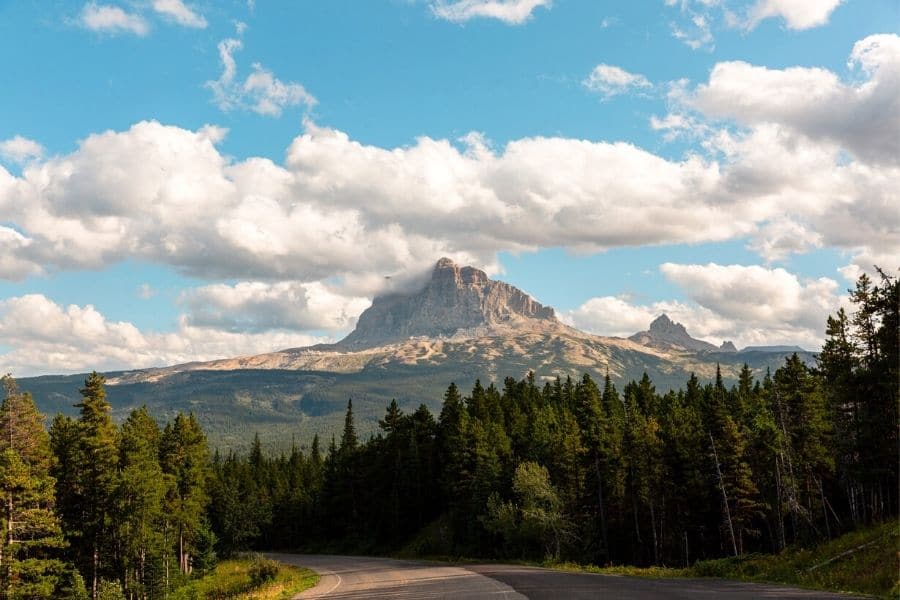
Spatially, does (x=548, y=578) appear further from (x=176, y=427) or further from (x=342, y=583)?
(x=176, y=427)

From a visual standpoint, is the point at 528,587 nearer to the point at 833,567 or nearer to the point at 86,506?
the point at 833,567

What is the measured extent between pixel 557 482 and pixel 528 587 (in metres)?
41.1

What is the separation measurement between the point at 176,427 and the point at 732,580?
206 feet

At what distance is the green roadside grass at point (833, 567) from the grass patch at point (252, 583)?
22.0m

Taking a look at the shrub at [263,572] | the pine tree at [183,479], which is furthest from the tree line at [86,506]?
the shrub at [263,572]

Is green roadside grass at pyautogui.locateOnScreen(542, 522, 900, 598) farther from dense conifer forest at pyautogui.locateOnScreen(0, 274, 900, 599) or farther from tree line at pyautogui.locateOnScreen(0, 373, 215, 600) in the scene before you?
tree line at pyautogui.locateOnScreen(0, 373, 215, 600)

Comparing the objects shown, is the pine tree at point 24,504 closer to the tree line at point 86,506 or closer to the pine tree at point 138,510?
the tree line at point 86,506

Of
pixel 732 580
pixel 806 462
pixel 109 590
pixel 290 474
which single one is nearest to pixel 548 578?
pixel 732 580

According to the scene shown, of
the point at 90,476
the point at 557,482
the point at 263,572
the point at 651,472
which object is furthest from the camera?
the point at 557,482

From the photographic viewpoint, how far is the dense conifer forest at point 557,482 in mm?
49125

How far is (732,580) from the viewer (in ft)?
116

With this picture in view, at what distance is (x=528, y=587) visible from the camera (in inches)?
1403

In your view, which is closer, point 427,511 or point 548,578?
point 548,578

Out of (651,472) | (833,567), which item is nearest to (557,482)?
(651,472)
